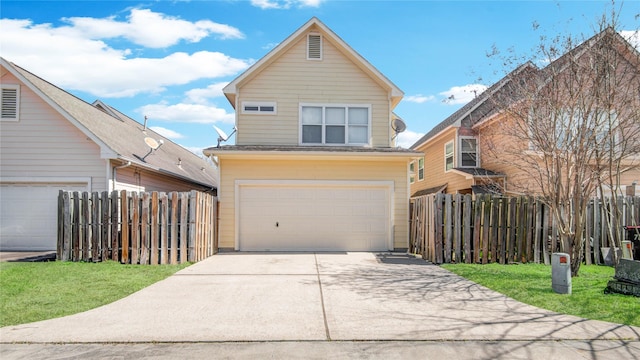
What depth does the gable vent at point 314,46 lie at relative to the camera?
589 inches

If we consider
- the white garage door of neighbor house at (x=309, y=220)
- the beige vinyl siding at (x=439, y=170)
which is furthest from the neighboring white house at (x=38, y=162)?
the beige vinyl siding at (x=439, y=170)

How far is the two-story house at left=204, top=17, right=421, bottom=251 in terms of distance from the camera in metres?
13.8

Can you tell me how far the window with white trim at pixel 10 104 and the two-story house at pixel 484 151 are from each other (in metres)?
14.3

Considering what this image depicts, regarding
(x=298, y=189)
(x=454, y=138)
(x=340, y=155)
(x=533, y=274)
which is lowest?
(x=533, y=274)

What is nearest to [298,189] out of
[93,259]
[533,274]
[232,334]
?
[93,259]

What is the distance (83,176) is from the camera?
1295cm

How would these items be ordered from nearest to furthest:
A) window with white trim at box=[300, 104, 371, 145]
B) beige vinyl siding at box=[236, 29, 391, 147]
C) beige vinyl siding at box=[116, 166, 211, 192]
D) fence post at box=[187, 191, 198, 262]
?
1. fence post at box=[187, 191, 198, 262]
2. beige vinyl siding at box=[116, 166, 211, 192]
3. beige vinyl siding at box=[236, 29, 391, 147]
4. window with white trim at box=[300, 104, 371, 145]

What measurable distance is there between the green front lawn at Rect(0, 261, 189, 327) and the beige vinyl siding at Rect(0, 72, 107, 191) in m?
3.61

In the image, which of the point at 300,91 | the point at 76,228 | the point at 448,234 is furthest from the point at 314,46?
the point at 76,228

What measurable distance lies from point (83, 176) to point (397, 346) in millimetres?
11784

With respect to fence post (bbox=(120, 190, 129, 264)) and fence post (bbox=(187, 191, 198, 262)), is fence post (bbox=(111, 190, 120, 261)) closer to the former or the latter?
fence post (bbox=(120, 190, 129, 264))

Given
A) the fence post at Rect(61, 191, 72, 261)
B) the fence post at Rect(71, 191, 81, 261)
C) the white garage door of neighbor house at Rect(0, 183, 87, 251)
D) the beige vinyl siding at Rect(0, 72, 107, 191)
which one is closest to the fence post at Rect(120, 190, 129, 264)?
the fence post at Rect(71, 191, 81, 261)

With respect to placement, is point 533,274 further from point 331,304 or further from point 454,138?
point 454,138

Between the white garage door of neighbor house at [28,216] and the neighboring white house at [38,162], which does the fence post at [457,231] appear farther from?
the white garage door of neighbor house at [28,216]
